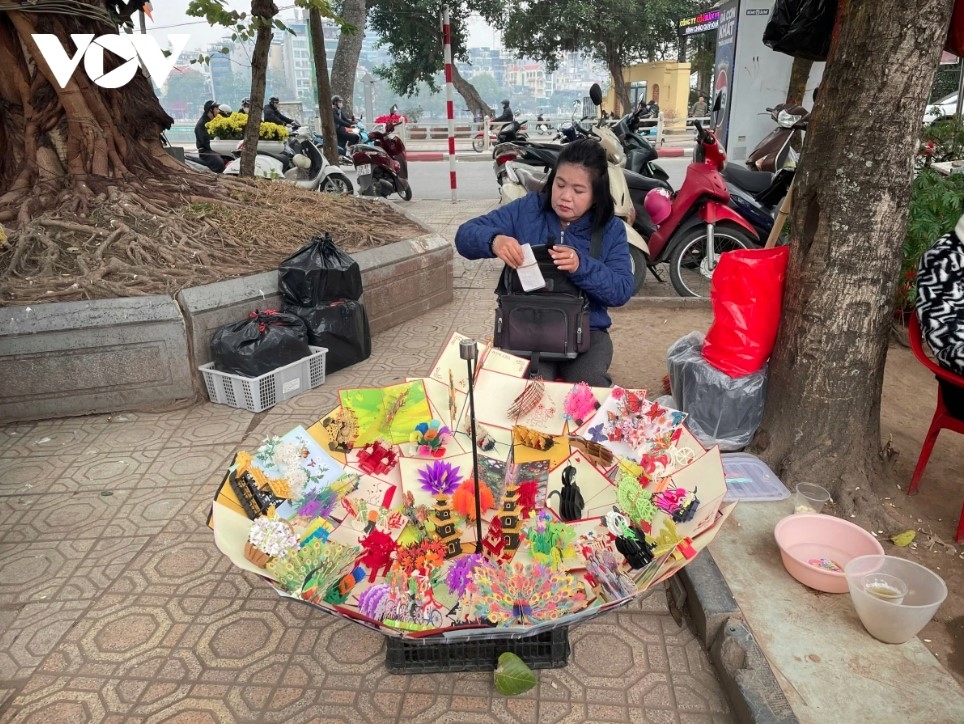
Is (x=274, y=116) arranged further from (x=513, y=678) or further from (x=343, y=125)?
(x=513, y=678)

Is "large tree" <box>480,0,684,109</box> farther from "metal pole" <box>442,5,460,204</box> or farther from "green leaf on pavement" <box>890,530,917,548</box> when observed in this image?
"green leaf on pavement" <box>890,530,917,548</box>

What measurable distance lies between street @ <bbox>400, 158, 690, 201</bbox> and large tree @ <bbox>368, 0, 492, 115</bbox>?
8844 mm

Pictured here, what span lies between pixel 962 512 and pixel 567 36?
27455 mm

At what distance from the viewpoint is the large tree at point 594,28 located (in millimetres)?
24781

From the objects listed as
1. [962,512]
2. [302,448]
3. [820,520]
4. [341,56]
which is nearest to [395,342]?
[302,448]

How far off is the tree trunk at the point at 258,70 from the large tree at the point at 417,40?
19132mm

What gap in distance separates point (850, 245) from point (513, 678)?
76.7 inches

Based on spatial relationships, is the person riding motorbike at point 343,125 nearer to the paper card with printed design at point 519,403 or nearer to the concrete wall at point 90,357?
the concrete wall at point 90,357

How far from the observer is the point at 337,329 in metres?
4.00

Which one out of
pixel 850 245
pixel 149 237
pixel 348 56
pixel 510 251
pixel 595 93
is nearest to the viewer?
pixel 850 245

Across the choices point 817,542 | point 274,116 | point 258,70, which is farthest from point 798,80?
point 274,116

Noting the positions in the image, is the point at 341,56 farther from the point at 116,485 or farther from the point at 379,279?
the point at 116,485

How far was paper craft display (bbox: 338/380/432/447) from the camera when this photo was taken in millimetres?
2113

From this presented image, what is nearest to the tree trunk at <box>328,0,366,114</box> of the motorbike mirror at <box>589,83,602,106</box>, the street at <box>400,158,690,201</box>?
the street at <box>400,158,690,201</box>
